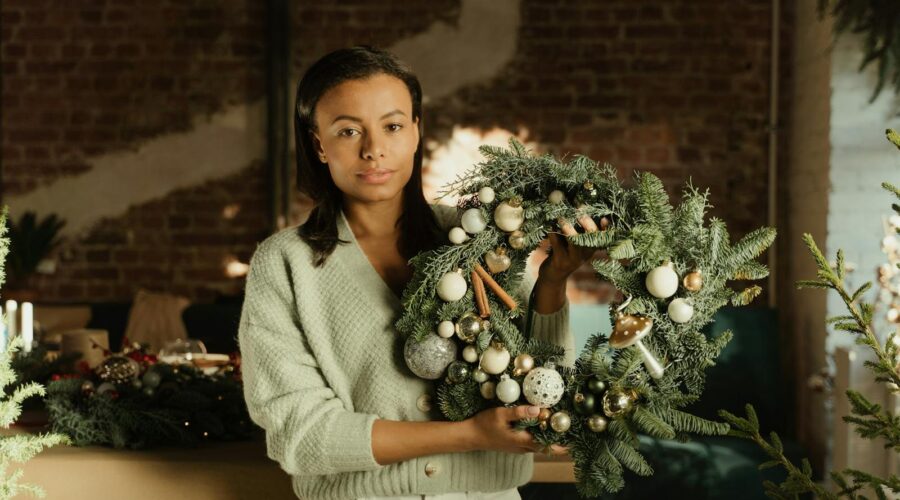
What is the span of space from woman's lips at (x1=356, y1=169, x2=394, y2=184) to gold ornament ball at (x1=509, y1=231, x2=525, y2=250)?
7.7 inches

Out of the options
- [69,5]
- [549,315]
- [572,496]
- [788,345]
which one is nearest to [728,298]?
[549,315]

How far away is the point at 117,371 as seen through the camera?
2021 millimetres

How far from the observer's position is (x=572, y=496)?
307 centimetres

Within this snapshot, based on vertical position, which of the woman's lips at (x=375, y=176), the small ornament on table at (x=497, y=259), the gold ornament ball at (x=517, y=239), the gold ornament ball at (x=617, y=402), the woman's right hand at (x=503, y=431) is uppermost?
the woman's lips at (x=375, y=176)

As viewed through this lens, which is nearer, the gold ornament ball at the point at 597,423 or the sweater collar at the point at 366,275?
the gold ornament ball at the point at 597,423

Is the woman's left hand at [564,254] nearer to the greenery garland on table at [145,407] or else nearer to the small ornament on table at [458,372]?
the small ornament on table at [458,372]

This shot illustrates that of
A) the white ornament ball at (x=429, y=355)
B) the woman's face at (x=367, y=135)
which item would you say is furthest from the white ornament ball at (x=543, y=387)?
the woman's face at (x=367, y=135)

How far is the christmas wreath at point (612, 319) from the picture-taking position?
123cm

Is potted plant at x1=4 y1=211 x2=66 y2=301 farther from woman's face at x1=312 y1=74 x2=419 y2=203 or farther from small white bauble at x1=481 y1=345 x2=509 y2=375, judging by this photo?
small white bauble at x1=481 y1=345 x2=509 y2=375

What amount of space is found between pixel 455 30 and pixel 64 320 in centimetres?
224

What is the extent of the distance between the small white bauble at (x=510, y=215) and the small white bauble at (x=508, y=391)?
212 mm

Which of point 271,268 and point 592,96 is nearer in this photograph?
point 271,268

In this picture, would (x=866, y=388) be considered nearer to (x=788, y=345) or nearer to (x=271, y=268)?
(x=788, y=345)

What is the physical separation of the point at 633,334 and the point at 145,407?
115cm
